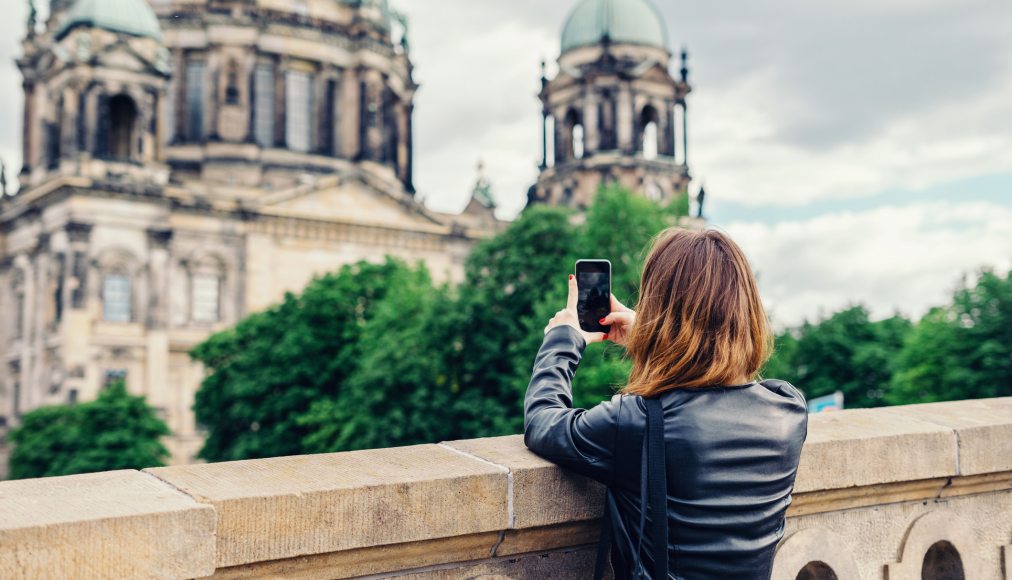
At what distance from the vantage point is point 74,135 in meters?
37.2

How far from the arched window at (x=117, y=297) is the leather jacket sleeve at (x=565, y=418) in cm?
3704

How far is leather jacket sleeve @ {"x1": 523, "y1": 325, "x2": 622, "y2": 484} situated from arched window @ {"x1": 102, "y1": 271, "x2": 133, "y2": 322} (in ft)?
122

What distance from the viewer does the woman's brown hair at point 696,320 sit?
8.89ft

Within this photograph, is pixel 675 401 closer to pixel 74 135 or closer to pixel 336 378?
pixel 336 378

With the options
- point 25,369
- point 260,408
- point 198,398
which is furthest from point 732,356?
point 25,369

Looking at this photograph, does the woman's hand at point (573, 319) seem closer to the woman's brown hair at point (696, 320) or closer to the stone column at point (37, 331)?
the woman's brown hair at point (696, 320)

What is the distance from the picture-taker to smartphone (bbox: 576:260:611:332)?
326 centimetres

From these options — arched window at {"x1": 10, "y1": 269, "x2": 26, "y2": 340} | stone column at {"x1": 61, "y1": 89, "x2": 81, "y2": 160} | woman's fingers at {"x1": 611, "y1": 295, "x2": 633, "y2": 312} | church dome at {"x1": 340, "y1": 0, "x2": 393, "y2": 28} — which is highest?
church dome at {"x1": 340, "y1": 0, "x2": 393, "y2": 28}

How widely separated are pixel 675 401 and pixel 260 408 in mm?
29657

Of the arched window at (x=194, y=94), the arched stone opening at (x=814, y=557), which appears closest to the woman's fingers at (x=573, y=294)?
the arched stone opening at (x=814, y=557)

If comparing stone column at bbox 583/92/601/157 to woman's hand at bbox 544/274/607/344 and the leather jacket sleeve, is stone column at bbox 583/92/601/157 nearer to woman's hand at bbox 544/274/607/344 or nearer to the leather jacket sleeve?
woman's hand at bbox 544/274/607/344

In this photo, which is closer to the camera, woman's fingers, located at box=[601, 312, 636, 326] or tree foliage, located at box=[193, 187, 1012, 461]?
woman's fingers, located at box=[601, 312, 636, 326]

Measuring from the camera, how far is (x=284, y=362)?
31.3m

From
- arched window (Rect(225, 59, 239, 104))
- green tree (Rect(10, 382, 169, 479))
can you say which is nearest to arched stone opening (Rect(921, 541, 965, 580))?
green tree (Rect(10, 382, 169, 479))
